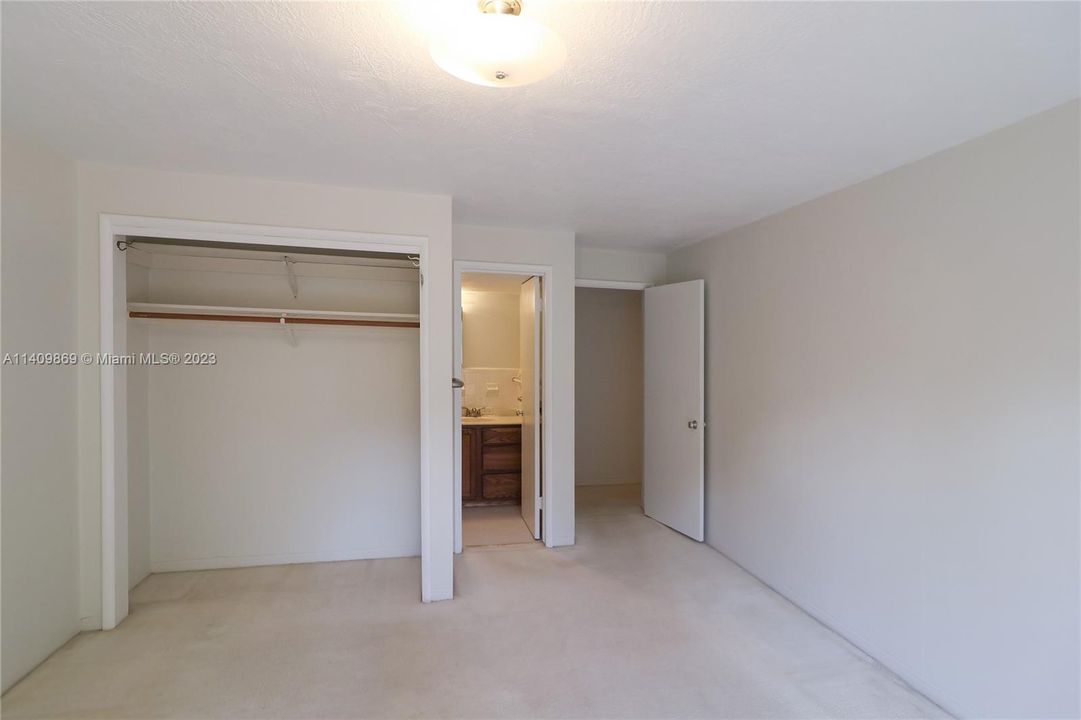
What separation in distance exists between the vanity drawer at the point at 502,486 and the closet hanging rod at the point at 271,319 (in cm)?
196

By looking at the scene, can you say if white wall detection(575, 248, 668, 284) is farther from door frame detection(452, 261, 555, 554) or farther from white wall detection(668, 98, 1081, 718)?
white wall detection(668, 98, 1081, 718)

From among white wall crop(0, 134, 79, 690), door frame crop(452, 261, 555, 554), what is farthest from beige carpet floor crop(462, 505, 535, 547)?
white wall crop(0, 134, 79, 690)

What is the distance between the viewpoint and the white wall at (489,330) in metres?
5.59

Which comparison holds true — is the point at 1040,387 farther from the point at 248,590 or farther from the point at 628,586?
the point at 248,590

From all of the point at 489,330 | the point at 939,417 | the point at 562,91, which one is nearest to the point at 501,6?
the point at 562,91

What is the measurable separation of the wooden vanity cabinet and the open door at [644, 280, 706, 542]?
1239 millimetres

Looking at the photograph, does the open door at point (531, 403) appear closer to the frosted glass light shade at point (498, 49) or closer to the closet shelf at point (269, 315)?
the closet shelf at point (269, 315)

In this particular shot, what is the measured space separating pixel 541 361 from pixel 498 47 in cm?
291

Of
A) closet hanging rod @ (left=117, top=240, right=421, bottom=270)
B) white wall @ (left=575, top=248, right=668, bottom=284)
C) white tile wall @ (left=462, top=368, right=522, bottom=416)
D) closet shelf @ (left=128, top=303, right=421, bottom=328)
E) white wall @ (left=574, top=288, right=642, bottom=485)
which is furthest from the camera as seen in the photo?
white wall @ (left=574, top=288, right=642, bottom=485)

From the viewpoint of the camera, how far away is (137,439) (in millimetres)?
3219

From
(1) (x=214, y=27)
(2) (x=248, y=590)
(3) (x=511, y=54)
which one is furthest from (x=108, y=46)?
(2) (x=248, y=590)

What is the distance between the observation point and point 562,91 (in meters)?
1.83

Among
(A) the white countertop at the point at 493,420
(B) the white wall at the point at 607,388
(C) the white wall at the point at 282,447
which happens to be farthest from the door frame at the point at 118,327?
(B) the white wall at the point at 607,388

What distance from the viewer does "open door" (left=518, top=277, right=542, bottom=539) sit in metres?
4.06
